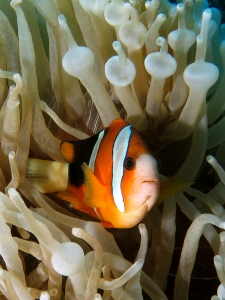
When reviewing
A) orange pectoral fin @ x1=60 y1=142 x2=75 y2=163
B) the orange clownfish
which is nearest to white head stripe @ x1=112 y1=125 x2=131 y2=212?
the orange clownfish

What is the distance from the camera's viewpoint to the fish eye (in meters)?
0.75

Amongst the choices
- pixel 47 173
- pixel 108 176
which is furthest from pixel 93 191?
pixel 47 173

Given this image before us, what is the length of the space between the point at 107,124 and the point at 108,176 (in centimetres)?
19

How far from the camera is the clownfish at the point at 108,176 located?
0.74 m

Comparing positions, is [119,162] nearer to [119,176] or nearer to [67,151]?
[119,176]

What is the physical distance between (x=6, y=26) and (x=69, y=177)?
0.41 meters

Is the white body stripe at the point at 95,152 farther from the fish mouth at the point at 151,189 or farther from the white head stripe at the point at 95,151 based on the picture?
the fish mouth at the point at 151,189

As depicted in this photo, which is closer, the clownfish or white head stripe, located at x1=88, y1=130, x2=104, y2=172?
the clownfish

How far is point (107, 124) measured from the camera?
96 cm

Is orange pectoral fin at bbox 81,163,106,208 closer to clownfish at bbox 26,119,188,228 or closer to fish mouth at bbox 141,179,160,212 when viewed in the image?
clownfish at bbox 26,119,188,228

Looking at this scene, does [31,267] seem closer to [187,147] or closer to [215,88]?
[187,147]

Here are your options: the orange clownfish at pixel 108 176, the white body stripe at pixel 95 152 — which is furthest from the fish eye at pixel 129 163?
the white body stripe at pixel 95 152

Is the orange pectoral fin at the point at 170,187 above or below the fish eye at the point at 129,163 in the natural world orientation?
below

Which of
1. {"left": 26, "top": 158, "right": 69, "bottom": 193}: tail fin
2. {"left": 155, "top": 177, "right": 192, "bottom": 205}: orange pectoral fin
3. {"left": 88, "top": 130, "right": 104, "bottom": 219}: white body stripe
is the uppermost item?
{"left": 88, "top": 130, "right": 104, "bottom": 219}: white body stripe
